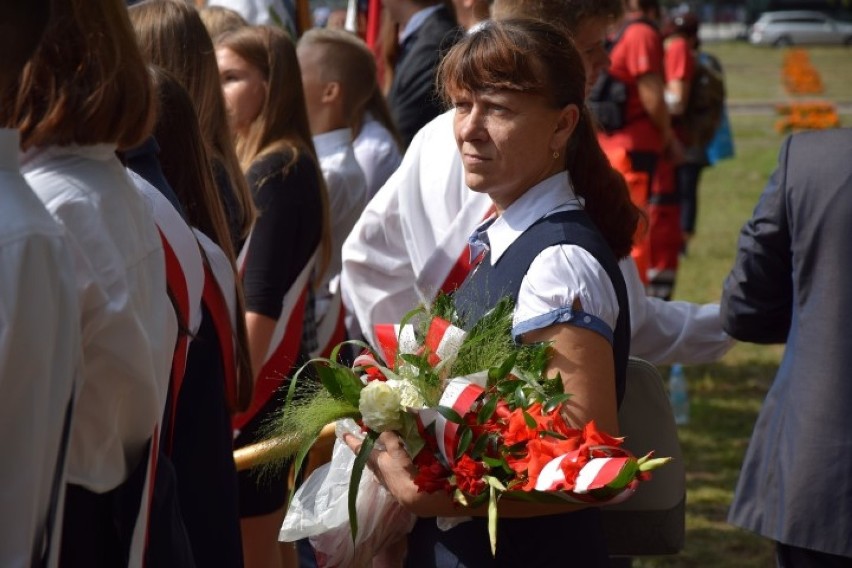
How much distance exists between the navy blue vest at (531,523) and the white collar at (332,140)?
7.12 feet

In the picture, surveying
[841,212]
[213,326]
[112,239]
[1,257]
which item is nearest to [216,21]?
[213,326]

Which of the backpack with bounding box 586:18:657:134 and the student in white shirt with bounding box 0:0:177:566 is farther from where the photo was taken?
the backpack with bounding box 586:18:657:134

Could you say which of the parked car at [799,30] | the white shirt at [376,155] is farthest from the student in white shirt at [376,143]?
the parked car at [799,30]

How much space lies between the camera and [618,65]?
7398 millimetres

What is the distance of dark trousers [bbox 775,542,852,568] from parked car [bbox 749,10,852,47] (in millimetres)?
53511

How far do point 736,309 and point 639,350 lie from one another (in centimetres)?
25

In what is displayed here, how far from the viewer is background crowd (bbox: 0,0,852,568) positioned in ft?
5.72

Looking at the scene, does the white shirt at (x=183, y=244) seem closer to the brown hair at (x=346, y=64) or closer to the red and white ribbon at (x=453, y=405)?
the red and white ribbon at (x=453, y=405)

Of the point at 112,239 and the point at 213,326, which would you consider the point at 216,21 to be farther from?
the point at 112,239

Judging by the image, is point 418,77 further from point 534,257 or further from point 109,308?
point 109,308

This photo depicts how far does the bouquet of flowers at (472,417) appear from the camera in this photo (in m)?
2.18

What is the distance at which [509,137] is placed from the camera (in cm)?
265

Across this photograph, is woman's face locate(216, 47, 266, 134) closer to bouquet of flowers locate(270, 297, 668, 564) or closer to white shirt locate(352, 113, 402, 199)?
white shirt locate(352, 113, 402, 199)

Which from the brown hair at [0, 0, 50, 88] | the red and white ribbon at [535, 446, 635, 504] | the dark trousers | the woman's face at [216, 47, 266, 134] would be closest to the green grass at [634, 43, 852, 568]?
the dark trousers
